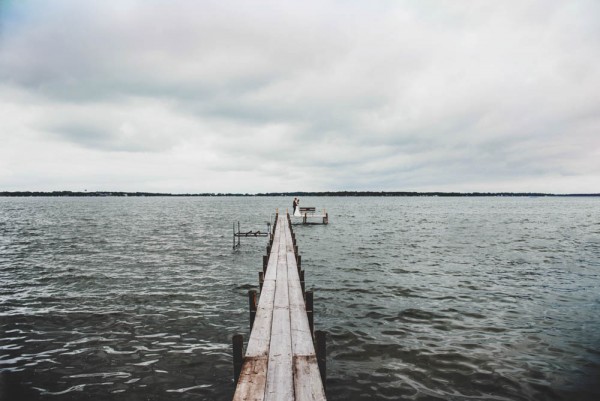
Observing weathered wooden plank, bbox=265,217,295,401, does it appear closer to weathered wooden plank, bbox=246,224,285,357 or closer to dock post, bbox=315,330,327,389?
weathered wooden plank, bbox=246,224,285,357

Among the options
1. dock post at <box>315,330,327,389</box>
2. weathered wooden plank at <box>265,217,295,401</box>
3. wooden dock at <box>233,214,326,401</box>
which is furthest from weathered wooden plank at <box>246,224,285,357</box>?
dock post at <box>315,330,327,389</box>

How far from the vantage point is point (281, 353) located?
6.54 m

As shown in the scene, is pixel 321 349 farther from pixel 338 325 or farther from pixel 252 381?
pixel 338 325

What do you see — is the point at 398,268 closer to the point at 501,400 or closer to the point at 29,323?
the point at 501,400

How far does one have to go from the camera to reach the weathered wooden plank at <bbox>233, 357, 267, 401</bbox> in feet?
17.1

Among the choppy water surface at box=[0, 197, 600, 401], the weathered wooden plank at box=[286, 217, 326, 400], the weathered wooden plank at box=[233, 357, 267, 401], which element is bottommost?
the choppy water surface at box=[0, 197, 600, 401]

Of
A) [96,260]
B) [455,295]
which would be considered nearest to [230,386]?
[455,295]

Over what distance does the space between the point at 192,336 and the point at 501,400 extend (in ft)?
26.5

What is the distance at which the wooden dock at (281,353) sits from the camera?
536 centimetres

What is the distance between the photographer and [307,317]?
847cm

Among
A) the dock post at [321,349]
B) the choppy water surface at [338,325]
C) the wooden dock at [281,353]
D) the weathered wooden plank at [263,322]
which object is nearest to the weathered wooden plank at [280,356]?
the wooden dock at [281,353]

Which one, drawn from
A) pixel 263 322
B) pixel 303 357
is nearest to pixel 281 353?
pixel 303 357

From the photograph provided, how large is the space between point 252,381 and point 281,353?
104cm

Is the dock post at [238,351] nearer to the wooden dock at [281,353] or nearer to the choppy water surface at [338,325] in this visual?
the wooden dock at [281,353]
